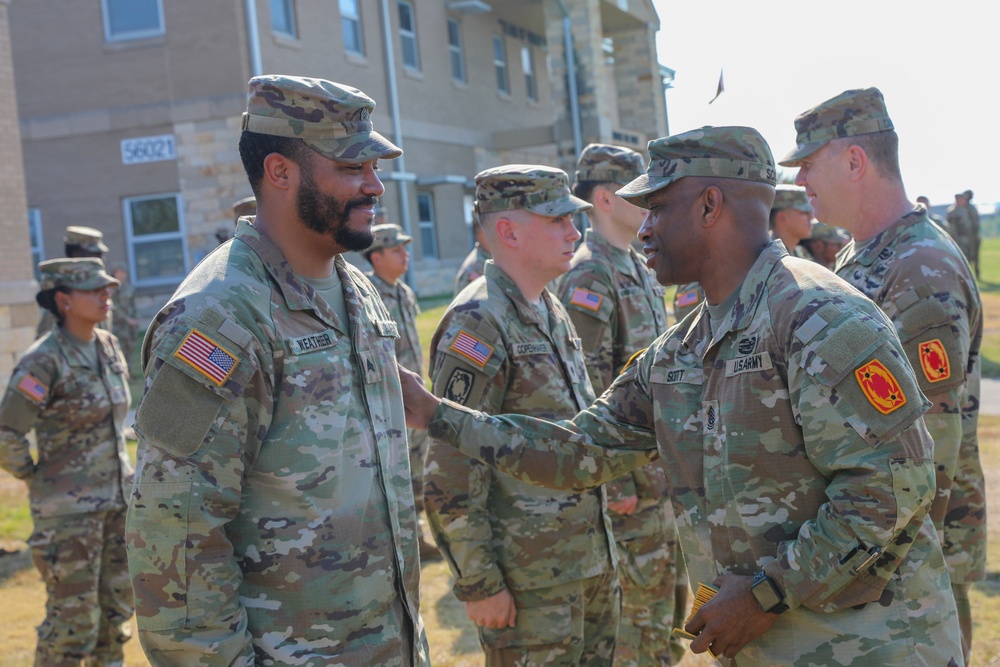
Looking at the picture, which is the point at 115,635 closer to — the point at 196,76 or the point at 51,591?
the point at 51,591

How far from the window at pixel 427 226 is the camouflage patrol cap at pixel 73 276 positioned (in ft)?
56.9

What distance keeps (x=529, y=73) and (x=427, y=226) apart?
25.2 ft

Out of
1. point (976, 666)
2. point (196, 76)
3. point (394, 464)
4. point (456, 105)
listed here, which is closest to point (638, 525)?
point (976, 666)

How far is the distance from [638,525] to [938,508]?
148cm

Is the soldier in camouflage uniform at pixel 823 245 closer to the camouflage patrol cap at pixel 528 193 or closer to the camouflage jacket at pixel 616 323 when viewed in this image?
the camouflage jacket at pixel 616 323

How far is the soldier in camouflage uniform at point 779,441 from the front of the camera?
7.64ft

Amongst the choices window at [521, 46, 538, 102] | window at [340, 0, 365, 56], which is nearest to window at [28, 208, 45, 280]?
window at [340, 0, 365, 56]

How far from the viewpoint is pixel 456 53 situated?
2427cm

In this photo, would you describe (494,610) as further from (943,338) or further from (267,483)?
(943,338)

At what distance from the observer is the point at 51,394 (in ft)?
17.9

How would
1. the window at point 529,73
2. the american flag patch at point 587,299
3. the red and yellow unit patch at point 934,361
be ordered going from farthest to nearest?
1. the window at point 529,73
2. the american flag patch at point 587,299
3. the red and yellow unit patch at point 934,361

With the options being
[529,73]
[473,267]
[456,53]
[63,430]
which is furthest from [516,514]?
[529,73]

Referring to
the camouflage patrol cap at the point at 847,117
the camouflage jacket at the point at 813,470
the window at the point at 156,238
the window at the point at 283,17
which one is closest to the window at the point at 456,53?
the window at the point at 283,17

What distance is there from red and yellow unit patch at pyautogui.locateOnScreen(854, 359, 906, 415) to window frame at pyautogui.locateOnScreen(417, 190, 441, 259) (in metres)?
20.8
